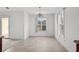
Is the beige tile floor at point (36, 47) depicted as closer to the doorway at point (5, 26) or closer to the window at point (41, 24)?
the doorway at point (5, 26)

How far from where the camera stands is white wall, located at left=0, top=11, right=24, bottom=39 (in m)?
9.60

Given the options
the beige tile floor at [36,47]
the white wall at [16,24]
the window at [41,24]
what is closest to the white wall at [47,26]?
the window at [41,24]

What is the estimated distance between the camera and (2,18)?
33.4 ft

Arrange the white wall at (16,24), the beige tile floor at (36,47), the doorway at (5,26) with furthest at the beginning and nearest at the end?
the doorway at (5,26) → the white wall at (16,24) → the beige tile floor at (36,47)

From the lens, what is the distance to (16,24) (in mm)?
9711

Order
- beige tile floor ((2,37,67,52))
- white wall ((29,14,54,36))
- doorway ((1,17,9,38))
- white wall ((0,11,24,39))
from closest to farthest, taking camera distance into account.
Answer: beige tile floor ((2,37,67,52))
white wall ((0,11,24,39))
doorway ((1,17,9,38))
white wall ((29,14,54,36))

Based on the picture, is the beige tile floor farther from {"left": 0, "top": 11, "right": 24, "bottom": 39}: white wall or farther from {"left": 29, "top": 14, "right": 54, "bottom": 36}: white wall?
{"left": 29, "top": 14, "right": 54, "bottom": 36}: white wall

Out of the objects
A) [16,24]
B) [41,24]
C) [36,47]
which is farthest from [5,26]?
[36,47]

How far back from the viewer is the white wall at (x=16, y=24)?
9.60 m

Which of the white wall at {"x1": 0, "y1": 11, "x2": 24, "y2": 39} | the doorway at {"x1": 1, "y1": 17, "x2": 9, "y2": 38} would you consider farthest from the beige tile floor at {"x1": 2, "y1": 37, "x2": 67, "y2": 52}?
the doorway at {"x1": 1, "y1": 17, "x2": 9, "y2": 38}

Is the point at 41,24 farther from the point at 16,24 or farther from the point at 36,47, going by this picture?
the point at 36,47

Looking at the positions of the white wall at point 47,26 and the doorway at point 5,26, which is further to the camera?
the white wall at point 47,26
